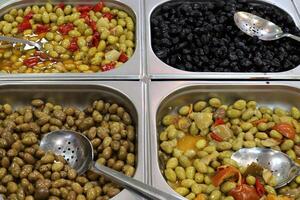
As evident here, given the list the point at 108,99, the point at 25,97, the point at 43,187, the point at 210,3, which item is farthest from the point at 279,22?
the point at 43,187

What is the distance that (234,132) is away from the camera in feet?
5.29

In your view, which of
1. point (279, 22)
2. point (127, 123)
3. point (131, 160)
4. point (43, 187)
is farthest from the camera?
point (279, 22)

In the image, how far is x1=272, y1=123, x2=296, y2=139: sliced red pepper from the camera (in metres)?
1.58

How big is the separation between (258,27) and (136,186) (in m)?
1.06

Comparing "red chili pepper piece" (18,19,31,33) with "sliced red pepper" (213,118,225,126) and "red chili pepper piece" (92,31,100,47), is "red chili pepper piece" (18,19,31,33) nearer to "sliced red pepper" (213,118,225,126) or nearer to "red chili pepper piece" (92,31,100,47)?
"red chili pepper piece" (92,31,100,47)

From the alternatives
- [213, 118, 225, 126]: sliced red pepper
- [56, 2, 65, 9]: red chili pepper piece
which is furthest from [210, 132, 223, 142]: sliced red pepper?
[56, 2, 65, 9]: red chili pepper piece

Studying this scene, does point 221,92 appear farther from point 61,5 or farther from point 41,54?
point 61,5

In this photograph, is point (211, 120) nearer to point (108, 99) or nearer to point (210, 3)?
point (108, 99)

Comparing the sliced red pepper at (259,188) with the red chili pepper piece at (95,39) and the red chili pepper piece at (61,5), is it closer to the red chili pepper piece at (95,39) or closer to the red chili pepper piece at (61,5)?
the red chili pepper piece at (95,39)

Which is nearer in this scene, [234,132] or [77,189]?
[77,189]

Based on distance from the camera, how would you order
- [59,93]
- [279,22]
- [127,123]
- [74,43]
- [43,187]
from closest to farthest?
[43,187] → [127,123] → [59,93] → [74,43] → [279,22]

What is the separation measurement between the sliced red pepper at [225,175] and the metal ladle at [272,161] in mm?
79

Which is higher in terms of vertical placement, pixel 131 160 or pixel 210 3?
pixel 210 3

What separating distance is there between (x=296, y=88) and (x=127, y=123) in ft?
2.28
